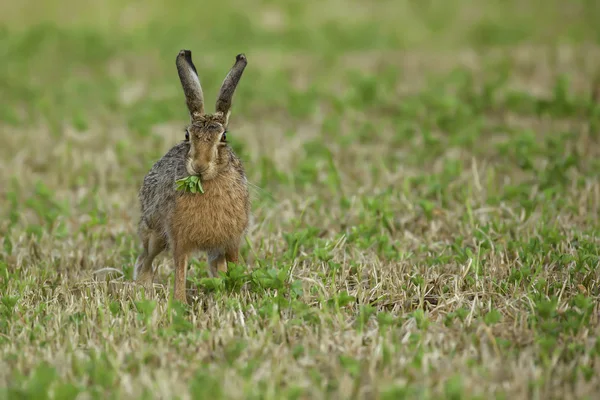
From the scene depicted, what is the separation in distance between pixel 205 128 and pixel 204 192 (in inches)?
16.7

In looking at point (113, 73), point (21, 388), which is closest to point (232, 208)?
point (21, 388)

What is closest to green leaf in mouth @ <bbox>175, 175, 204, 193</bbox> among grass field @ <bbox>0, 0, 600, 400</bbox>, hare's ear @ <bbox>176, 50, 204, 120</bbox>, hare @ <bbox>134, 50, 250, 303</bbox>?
hare @ <bbox>134, 50, 250, 303</bbox>

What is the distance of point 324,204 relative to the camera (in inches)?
304

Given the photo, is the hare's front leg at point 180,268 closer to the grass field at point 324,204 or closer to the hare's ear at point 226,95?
the grass field at point 324,204

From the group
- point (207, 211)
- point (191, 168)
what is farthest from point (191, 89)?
point (207, 211)

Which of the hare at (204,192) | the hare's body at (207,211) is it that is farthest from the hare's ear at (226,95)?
the hare's body at (207,211)

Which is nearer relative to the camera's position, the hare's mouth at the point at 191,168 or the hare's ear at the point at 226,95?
the hare's mouth at the point at 191,168

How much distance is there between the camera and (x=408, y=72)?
1220cm

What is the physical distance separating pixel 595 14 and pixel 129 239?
32.5 feet

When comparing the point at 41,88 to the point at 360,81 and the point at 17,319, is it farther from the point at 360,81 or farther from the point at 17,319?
the point at 17,319

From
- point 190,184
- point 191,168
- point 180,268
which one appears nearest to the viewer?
point 191,168

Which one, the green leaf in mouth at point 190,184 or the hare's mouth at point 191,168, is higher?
the hare's mouth at point 191,168

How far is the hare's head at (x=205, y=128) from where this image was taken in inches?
206

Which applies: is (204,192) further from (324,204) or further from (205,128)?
(324,204)
